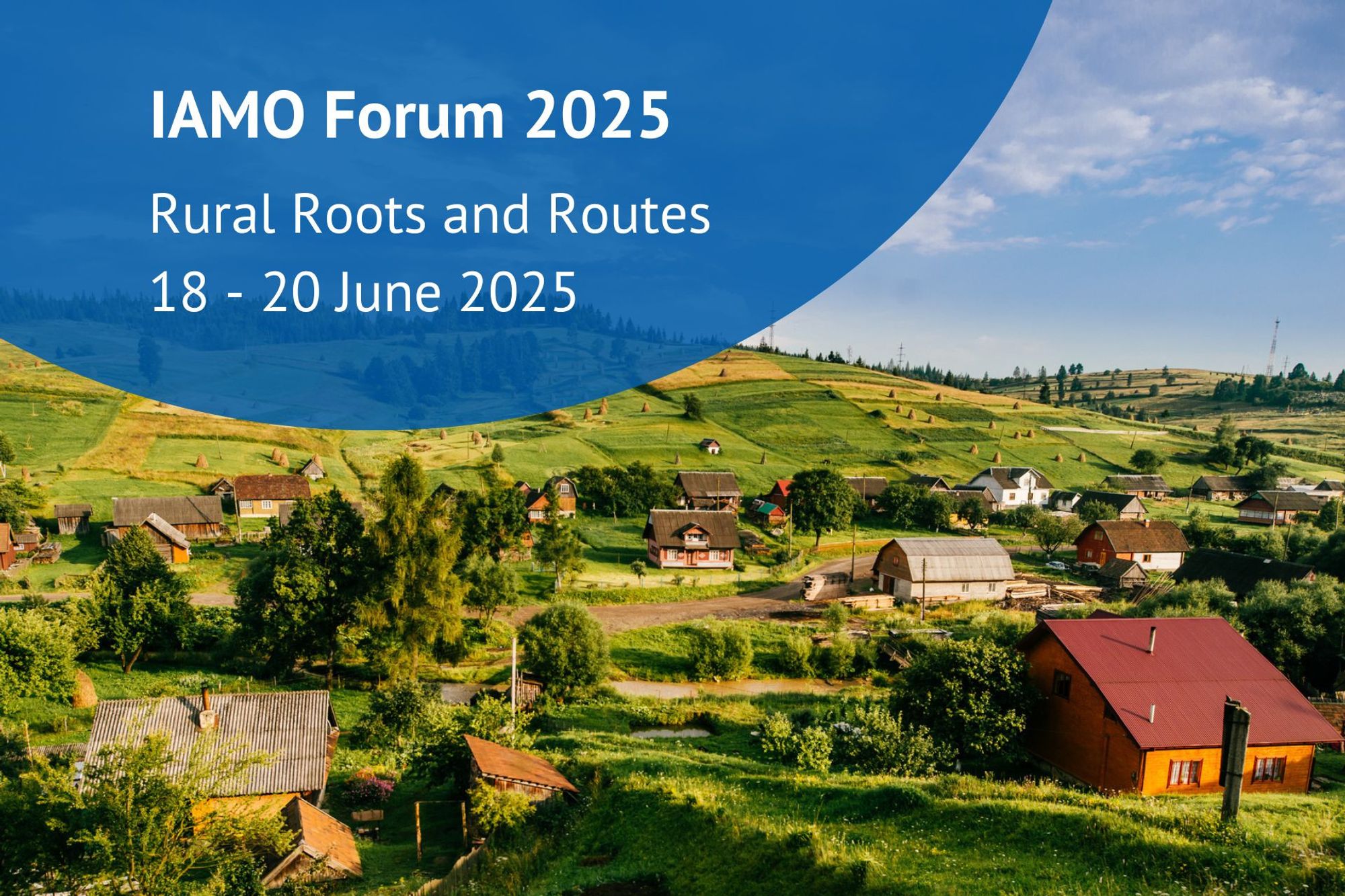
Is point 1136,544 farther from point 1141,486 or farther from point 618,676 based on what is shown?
point 618,676

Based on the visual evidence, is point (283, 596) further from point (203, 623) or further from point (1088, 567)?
point (1088, 567)

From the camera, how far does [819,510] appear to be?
5406 cm

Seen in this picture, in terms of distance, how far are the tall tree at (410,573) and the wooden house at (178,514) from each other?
23.8 metres

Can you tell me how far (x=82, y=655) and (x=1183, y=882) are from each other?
115 feet

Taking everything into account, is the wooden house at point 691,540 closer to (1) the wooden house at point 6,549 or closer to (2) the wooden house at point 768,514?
(2) the wooden house at point 768,514

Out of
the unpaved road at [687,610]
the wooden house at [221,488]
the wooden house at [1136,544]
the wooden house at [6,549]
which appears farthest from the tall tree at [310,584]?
the wooden house at [1136,544]

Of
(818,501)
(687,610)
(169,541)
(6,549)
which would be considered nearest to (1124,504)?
(818,501)

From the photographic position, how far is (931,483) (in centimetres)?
7206

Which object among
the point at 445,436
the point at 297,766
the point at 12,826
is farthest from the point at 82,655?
the point at 445,436

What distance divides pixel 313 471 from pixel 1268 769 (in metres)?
59.3

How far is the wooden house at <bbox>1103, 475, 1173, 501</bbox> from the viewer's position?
79125mm

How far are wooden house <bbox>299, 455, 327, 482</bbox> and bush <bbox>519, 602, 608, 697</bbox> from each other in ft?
124

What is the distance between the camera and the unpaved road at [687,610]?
37844 millimetres

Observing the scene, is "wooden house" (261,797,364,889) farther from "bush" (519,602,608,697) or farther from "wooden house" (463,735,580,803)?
"bush" (519,602,608,697)
